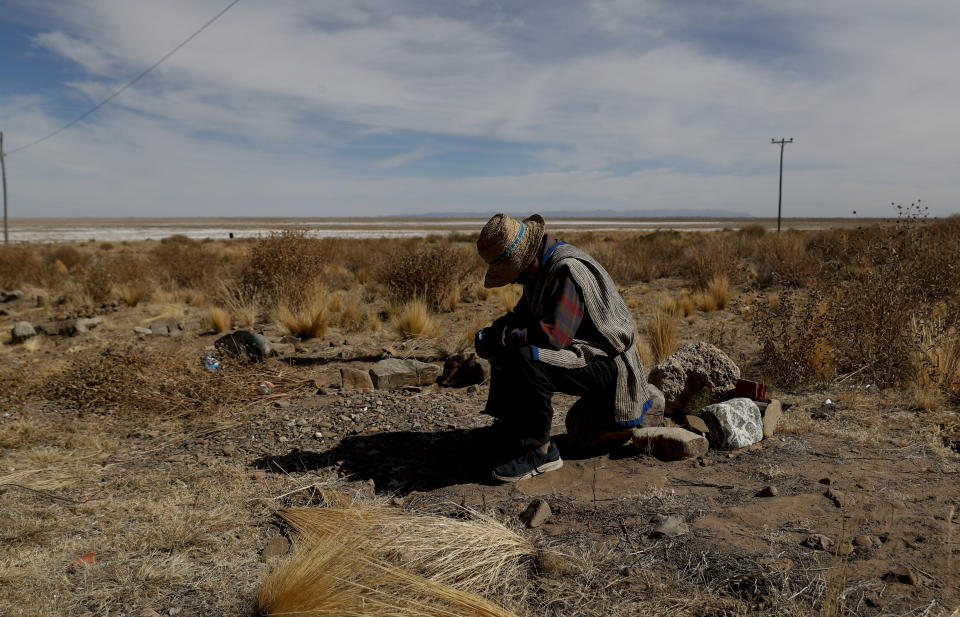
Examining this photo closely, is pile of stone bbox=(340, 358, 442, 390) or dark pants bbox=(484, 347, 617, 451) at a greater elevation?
dark pants bbox=(484, 347, 617, 451)

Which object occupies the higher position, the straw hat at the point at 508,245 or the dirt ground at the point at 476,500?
the straw hat at the point at 508,245

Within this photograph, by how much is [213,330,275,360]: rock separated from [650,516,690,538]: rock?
16.5ft

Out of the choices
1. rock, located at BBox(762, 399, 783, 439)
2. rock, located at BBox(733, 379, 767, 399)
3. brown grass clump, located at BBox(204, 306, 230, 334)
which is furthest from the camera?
brown grass clump, located at BBox(204, 306, 230, 334)

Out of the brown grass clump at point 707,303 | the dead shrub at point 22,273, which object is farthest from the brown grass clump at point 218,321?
the dead shrub at point 22,273

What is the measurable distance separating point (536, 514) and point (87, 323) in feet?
28.3

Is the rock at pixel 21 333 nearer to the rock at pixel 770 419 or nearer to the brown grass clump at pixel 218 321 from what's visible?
the brown grass clump at pixel 218 321

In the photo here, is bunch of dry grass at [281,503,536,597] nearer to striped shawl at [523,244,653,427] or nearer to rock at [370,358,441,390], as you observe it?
striped shawl at [523,244,653,427]

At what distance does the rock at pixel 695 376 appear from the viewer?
449cm

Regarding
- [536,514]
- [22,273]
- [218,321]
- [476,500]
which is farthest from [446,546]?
[22,273]

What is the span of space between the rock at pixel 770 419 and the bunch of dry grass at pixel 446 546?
2.10 m

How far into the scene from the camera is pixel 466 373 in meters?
5.90

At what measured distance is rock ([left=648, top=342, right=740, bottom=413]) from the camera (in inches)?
177

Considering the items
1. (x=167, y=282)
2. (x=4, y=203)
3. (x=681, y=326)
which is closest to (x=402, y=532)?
(x=681, y=326)

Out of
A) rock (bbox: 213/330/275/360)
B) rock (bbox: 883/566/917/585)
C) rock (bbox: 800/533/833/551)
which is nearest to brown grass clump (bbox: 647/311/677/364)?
rock (bbox: 800/533/833/551)
